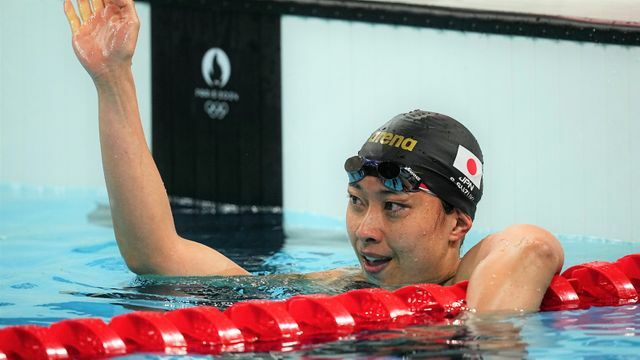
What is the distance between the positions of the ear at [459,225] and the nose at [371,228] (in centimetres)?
25

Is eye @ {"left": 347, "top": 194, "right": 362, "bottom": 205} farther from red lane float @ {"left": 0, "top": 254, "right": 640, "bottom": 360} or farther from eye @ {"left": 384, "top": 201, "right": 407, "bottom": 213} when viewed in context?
red lane float @ {"left": 0, "top": 254, "right": 640, "bottom": 360}

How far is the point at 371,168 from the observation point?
3338 millimetres

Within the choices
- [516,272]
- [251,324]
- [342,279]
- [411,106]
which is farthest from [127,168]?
[411,106]

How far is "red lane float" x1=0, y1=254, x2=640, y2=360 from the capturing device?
9.05 ft

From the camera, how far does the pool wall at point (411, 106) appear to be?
17.4ft

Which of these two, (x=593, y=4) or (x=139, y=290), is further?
(x=593, y=4)

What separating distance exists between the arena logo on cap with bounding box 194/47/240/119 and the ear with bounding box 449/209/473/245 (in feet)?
10.4

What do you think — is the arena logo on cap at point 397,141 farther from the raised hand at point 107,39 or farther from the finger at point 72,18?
the finger at point 72,18

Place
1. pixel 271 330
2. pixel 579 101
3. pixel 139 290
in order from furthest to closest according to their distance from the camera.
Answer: pixel 579 101, pixel 139 290, pixel 271 330

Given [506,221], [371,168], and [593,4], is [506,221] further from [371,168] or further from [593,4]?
[371,168]

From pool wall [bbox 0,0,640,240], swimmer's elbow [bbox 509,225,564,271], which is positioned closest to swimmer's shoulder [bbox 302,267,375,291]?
swimmer's elbow [bbox 509,225,564,271]

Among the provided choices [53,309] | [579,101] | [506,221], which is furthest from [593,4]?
[53,309]

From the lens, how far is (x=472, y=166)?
3.48 meters

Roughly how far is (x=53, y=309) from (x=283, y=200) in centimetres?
288
